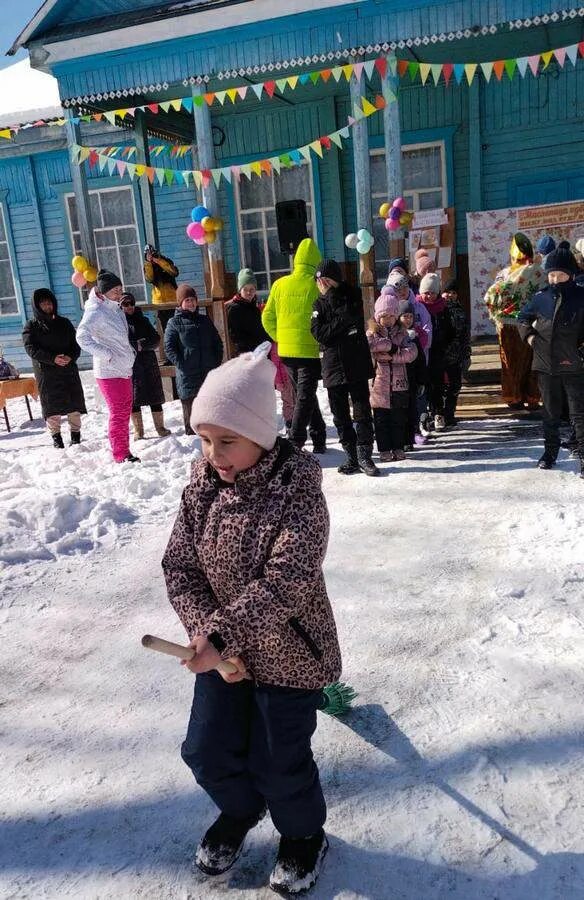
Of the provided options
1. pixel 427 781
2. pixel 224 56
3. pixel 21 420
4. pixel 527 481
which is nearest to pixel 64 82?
pixel 224 56

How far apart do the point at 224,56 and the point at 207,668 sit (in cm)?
890

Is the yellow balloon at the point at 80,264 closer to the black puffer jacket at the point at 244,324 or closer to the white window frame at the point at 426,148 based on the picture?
the black puffer jacket at the point at 244,324

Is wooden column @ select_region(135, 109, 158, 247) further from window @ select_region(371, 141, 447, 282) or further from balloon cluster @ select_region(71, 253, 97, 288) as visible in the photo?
window @ select_region(371, 141, 447, 282)

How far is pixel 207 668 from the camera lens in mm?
1598

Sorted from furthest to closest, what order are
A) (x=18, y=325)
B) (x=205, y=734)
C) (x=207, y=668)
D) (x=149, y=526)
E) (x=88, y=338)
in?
(x=18, y=325)
(x=88, y=338)
(x=149, y=526)
(x=205, y=734)
(x=207, y=668)

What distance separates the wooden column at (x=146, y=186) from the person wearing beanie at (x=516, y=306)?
698cm

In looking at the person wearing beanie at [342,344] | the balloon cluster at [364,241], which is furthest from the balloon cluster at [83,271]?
the person wearing beanie at [342,344]

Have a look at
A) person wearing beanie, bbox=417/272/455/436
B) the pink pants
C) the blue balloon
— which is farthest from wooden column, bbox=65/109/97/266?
person wearing beanie, bbox=417/272/455/436

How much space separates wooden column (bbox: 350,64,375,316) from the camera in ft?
26.7

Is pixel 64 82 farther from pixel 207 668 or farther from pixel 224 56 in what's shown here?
pixel 207 668

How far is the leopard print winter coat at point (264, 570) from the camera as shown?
1.67 meters

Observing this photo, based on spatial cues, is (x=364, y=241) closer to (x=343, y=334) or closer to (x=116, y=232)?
(x=343, y=334)

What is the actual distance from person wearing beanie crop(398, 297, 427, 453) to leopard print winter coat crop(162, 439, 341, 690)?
4.11 metres

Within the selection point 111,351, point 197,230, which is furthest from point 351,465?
point 197,230
